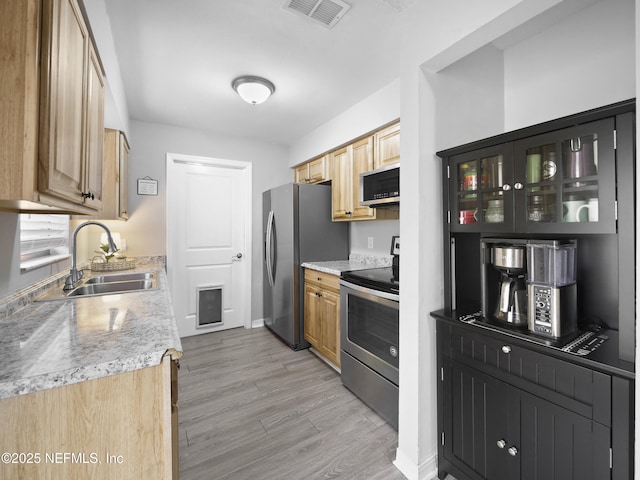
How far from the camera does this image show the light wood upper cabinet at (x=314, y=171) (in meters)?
3.38

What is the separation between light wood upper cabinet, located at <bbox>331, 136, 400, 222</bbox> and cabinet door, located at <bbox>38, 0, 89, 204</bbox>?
81.7 inches

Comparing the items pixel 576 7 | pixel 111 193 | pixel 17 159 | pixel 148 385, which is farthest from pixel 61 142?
pixel 576 7

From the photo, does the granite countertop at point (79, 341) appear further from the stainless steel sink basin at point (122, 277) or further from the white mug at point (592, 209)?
the white mug at point (592, 209)

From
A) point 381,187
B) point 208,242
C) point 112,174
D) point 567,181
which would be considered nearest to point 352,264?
point 381,187

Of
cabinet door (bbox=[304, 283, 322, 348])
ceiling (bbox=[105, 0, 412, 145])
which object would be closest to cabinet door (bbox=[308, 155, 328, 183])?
ceiling (bbox=[105, 0, 412, 145])

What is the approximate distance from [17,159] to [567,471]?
200cm

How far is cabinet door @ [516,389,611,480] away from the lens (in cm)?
102

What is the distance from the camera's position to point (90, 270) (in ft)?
8.76

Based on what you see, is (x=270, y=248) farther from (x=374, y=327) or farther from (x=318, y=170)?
(x=374, y=327)

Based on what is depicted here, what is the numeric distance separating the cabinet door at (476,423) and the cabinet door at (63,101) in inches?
69.8

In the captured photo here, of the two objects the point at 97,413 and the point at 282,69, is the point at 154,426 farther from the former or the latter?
the point at 282,69

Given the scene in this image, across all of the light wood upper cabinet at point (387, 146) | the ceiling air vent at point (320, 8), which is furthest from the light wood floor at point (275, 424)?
the ceiling air vent at point (320, 8)

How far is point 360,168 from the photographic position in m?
2.86

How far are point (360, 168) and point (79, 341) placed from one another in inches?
95.5
